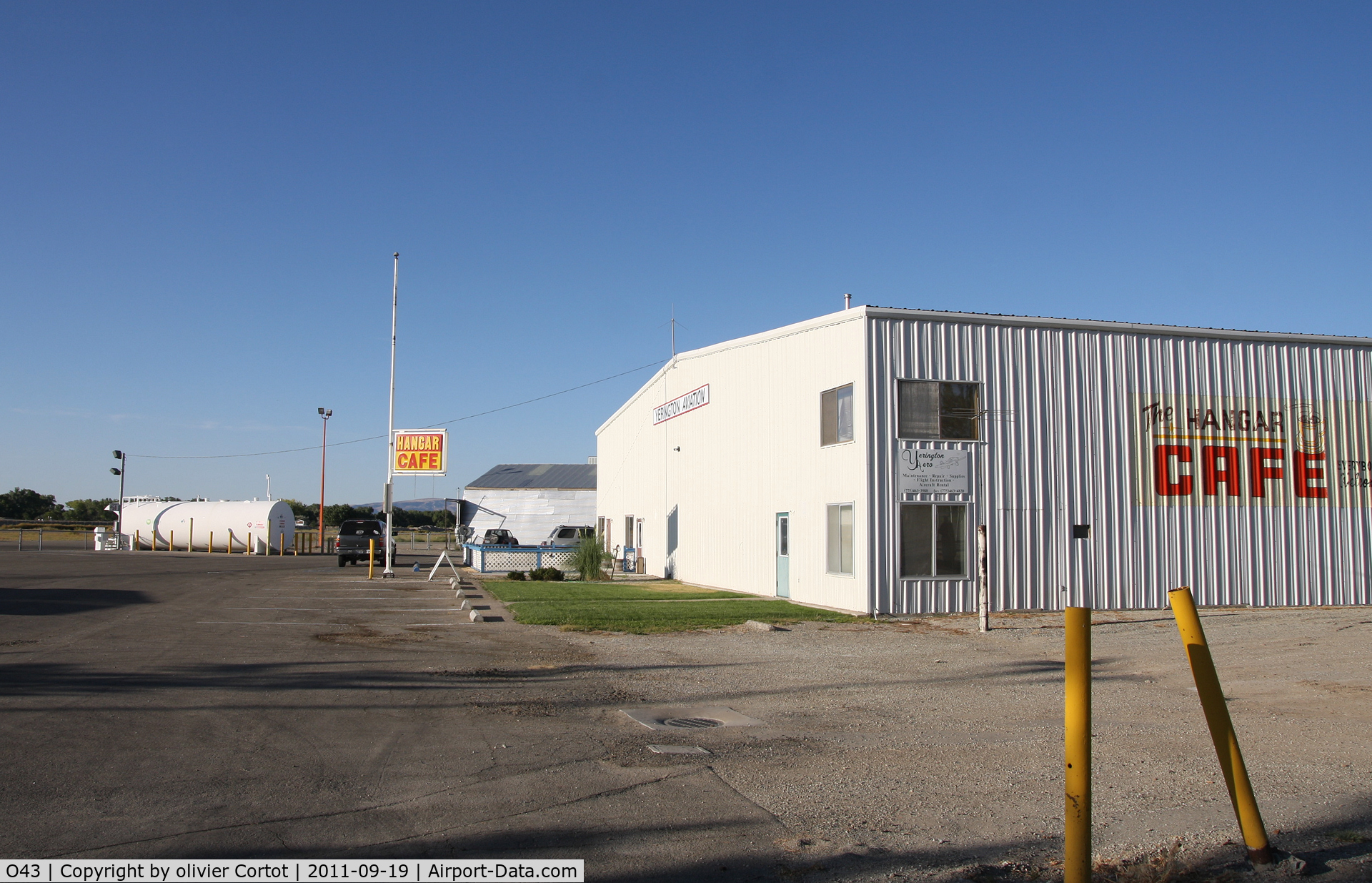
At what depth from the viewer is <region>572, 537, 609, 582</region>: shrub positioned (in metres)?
30.4

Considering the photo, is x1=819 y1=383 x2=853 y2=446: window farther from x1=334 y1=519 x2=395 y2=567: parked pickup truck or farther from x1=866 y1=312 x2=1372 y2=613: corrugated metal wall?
x1=334 y1=519 x2=395 y2=567: parked pickup truck

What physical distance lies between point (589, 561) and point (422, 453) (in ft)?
30.6

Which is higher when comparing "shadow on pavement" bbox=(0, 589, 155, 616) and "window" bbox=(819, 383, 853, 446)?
"window" bbox=(819, 383, 853, 446)

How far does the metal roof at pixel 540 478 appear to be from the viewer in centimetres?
6084

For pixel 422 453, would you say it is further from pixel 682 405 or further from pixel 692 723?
pixel 692 723

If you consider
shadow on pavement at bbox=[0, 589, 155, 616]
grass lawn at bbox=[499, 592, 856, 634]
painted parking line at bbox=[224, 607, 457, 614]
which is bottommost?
painted parking line at bbox=[224, 607, 457, 614]

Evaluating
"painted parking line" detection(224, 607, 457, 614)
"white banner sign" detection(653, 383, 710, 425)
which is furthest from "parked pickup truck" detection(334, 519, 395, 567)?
"painted parking line" detection(224, 607, 457, 614)

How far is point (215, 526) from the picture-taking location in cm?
5341

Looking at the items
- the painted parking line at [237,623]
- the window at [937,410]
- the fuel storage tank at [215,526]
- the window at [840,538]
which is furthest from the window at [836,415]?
the fuel storage tank at [215,526]

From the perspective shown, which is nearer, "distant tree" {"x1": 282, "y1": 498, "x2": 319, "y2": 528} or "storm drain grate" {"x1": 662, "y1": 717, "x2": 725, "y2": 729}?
"storm drain grate" {"x1": 662, "y1": 717, "x2": 725, "y2": 729}

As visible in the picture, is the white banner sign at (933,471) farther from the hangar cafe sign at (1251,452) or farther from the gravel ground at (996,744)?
the gravel ground at (996,744)

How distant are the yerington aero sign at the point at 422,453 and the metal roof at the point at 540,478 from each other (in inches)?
966

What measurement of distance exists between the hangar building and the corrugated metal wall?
0.12 feet

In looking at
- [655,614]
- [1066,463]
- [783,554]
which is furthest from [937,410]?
[655,614]
